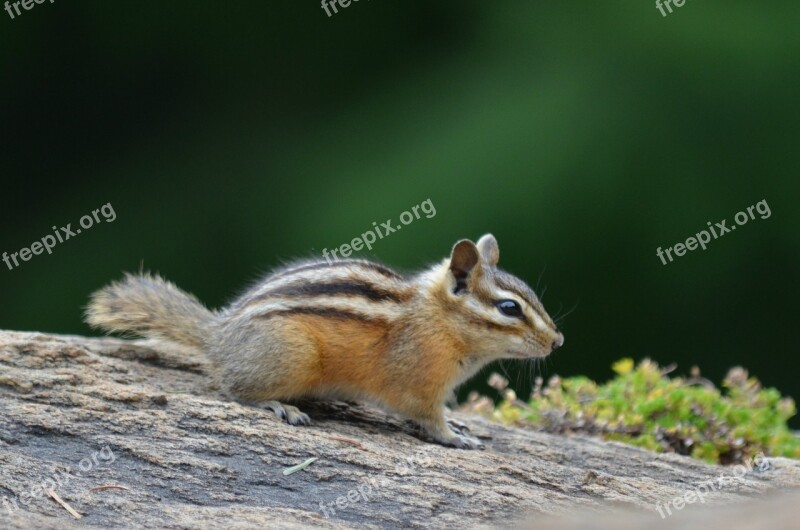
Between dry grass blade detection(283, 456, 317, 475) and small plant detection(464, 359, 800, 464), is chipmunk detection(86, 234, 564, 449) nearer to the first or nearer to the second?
dry grass blade detection(283, 456, 317, 475)

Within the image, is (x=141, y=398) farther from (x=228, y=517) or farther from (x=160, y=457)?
(x=228, y=517)

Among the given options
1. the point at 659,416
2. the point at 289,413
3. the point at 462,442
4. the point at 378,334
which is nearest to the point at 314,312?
the point at 378,334

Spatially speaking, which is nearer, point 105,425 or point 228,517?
point 228,517

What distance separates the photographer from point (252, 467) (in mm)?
4875

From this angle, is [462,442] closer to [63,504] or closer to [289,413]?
[289,413]

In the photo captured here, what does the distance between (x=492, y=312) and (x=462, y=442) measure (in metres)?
0.69

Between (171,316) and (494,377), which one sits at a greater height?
(171,316)

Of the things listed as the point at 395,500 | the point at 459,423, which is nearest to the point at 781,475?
the point at 459,423

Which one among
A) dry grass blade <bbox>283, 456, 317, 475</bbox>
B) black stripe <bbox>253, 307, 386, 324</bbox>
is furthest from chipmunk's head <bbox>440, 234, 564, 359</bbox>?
dry grass blade <bbox>283, 456, 317, 475</bbox>

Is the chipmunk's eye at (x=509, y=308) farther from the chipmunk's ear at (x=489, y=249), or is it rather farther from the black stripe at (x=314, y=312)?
the black stripe at (x=314, y=312)

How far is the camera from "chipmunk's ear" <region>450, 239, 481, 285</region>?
6.05 m

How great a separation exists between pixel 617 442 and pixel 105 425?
2.87 m

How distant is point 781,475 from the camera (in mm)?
5719

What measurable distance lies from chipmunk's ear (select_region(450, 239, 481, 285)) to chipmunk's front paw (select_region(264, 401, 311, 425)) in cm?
110
